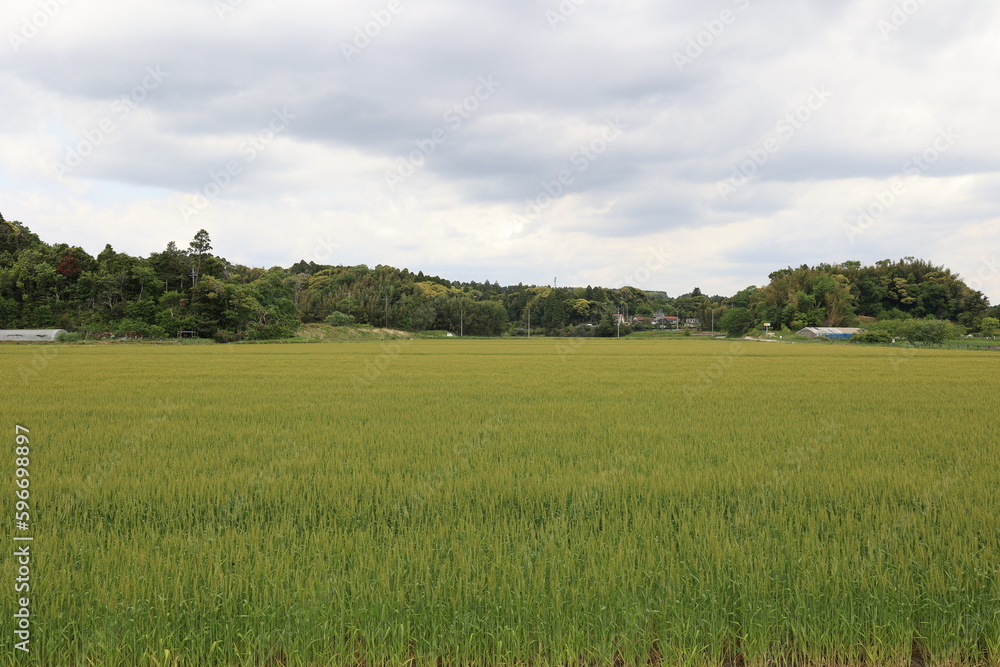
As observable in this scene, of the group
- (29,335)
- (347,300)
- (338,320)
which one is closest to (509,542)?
(29,335)

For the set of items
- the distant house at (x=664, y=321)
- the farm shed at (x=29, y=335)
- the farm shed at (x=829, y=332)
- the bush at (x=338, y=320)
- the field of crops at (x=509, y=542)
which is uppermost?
the distant house at (x=664, y=321)

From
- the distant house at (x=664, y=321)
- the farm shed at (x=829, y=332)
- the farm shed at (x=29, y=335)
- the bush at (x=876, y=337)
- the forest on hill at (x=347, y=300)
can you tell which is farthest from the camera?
the distant house at (x=664, y=321)

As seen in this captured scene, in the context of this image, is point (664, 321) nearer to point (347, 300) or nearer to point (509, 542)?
point (347, 300)

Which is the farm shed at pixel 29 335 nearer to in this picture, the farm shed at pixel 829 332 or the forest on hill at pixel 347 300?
the forest on hill at pixel 347 300

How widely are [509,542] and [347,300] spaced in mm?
84671

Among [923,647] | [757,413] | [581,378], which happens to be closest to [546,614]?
[923,647]

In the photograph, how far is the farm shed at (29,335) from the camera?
166 feet

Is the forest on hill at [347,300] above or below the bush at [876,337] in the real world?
above

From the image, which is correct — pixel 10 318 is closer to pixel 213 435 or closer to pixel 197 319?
pixel 197 319

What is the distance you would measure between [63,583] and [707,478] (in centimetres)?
622

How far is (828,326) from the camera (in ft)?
293

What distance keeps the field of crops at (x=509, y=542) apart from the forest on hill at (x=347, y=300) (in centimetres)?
5254

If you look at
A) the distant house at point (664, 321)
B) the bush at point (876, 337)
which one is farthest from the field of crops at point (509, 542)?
the distant house at point (664, 321)

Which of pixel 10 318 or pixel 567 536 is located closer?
pixel 567 536
